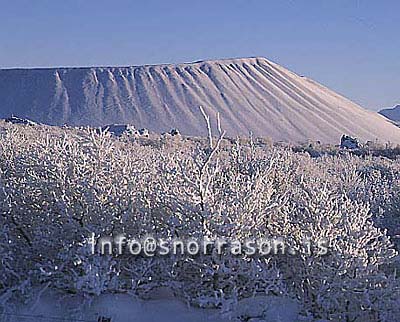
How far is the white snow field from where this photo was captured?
66.1 meters

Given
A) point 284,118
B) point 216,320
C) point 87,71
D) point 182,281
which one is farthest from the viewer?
point 87,71

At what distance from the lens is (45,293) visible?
8.17 meters

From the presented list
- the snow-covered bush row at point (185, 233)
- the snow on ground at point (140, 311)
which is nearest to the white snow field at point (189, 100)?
the snow-covered bush row at point (185, 233)

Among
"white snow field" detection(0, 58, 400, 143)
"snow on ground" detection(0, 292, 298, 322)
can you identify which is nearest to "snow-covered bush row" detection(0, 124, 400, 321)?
"snow on ground" detection(0, 292, 298, 322)

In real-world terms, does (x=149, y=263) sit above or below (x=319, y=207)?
below

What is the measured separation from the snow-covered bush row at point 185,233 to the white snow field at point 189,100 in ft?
173

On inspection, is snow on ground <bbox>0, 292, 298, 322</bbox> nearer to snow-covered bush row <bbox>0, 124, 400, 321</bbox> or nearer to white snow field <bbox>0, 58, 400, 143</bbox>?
snow-covered bush row <bbox>0, 124, 400, 321</bbox>

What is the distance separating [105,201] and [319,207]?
2.71m

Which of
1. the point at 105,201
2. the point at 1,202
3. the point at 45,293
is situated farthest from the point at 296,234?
the point at 1,202

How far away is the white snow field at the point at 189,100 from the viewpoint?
66125 millimetres

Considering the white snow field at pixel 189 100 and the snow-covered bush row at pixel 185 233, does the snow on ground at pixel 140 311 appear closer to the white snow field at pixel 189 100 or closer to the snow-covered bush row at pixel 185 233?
the snow-covered bush row at pixel 185 233

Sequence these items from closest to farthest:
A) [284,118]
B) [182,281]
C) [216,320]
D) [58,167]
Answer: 1. [216,320]
2. [182,281]
3. [58,167]
4. [284,118]

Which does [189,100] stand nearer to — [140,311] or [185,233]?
[185,233]

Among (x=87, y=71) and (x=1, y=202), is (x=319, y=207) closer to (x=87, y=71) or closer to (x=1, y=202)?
(x=1, y=202)
